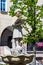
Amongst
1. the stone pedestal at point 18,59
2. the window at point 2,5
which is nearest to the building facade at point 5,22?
the window at point 2,5

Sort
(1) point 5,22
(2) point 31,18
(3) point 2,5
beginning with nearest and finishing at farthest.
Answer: (2) point 31,18
(3) point 2,5
(1) point 5,22

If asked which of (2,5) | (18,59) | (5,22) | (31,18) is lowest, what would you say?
(5,22)

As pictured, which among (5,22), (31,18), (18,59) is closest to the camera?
(18,59)

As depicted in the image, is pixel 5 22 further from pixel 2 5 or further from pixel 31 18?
pixel 31 18

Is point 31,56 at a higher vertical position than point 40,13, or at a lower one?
lower

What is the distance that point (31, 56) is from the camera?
13.1 m

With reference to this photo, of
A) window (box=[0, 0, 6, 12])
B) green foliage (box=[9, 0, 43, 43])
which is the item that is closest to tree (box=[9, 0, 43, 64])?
green foliage (box=[9, 0, 43, 43])

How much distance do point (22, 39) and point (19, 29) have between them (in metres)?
0.52

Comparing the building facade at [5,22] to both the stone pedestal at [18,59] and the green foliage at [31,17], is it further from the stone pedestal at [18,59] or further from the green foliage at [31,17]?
the stone pedestal at [18,59]

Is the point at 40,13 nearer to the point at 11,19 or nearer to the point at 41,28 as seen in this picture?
the point at 41,28

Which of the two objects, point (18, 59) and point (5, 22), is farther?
point (5, 22)

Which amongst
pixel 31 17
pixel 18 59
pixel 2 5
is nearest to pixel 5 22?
pixel 2 5

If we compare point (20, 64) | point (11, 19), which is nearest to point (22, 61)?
point (20, 64)

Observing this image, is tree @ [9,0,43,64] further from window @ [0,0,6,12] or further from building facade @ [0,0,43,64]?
window @ [0,0,6,12]
